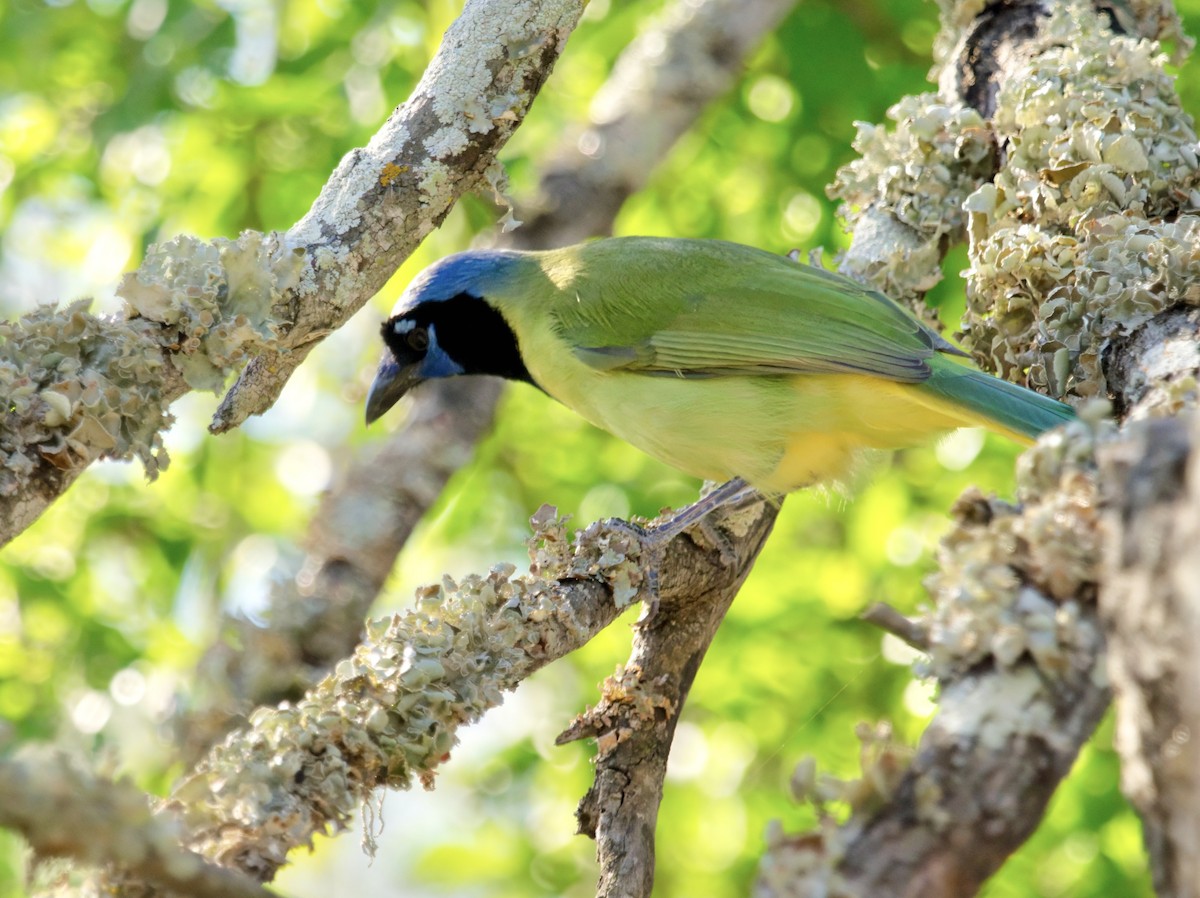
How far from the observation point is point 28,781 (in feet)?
4.27

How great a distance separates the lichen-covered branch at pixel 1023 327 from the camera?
4.52 ft

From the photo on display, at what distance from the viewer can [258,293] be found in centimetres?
246

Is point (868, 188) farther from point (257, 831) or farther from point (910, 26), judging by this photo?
point (257, 831)

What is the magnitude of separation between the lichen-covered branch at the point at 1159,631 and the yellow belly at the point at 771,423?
6.49 feet

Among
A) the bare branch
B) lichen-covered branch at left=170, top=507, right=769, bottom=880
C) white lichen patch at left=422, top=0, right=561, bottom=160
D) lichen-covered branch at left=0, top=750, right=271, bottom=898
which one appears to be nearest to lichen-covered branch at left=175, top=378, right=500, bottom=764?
lichen-covered branch at left=170, top=507, right=769, bottom=880

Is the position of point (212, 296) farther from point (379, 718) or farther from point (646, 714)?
point (646, 714)

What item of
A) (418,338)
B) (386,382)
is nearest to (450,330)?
(418,338)

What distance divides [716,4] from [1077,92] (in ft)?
8.16

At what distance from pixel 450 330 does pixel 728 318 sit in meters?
1.15

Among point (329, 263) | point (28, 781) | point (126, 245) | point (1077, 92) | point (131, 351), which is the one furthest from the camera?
point (126, 245)

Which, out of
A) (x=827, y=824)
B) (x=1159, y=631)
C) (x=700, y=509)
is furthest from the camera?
(x=700, y=509)

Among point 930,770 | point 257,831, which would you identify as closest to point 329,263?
point 257,831

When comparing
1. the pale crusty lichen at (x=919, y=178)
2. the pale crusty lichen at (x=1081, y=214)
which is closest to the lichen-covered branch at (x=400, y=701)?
the pale crusty lichen at (x=1081, y=214)

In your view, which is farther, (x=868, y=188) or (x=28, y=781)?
(x=868, y=188)
